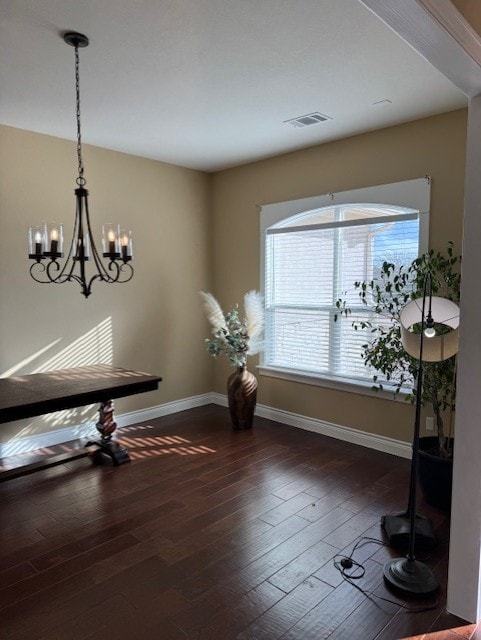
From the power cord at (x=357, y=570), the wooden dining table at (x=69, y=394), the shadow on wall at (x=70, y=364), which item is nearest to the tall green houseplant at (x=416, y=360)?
the power cord at (x=357, y=570)

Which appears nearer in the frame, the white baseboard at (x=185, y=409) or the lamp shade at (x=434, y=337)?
the lamp shade at (x=434, y=337)

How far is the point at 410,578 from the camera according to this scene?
214 cm

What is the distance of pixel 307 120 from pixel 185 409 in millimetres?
3304

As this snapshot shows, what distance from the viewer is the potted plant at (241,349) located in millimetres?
4363

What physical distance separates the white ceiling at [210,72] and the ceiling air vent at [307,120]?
7 cm

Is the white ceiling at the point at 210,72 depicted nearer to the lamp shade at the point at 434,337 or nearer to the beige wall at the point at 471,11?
the beige wall at the point at 471,11

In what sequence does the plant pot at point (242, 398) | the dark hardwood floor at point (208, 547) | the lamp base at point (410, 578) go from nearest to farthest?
the dark hardwood floor at point (208, 547)
the lamp base at point (410, 578)
the plant pot at point (242, 398)

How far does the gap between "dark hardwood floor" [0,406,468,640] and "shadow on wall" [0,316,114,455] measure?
1.79 ft

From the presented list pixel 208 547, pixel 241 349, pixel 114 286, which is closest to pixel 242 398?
pixel 241 349

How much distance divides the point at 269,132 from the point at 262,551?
3.20 meters

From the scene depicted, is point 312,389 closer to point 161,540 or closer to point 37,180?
point 161,540

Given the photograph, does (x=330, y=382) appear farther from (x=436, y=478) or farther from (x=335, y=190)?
(x=335, y=190)

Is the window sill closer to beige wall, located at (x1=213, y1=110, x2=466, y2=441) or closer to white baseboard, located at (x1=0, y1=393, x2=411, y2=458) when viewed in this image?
beige wall, located at (x1=213, y1=110, x2=466, y2=441)

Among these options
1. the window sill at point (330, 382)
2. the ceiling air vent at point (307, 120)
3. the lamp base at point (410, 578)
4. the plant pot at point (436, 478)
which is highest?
the ceiling air vent at point (307, 120)
